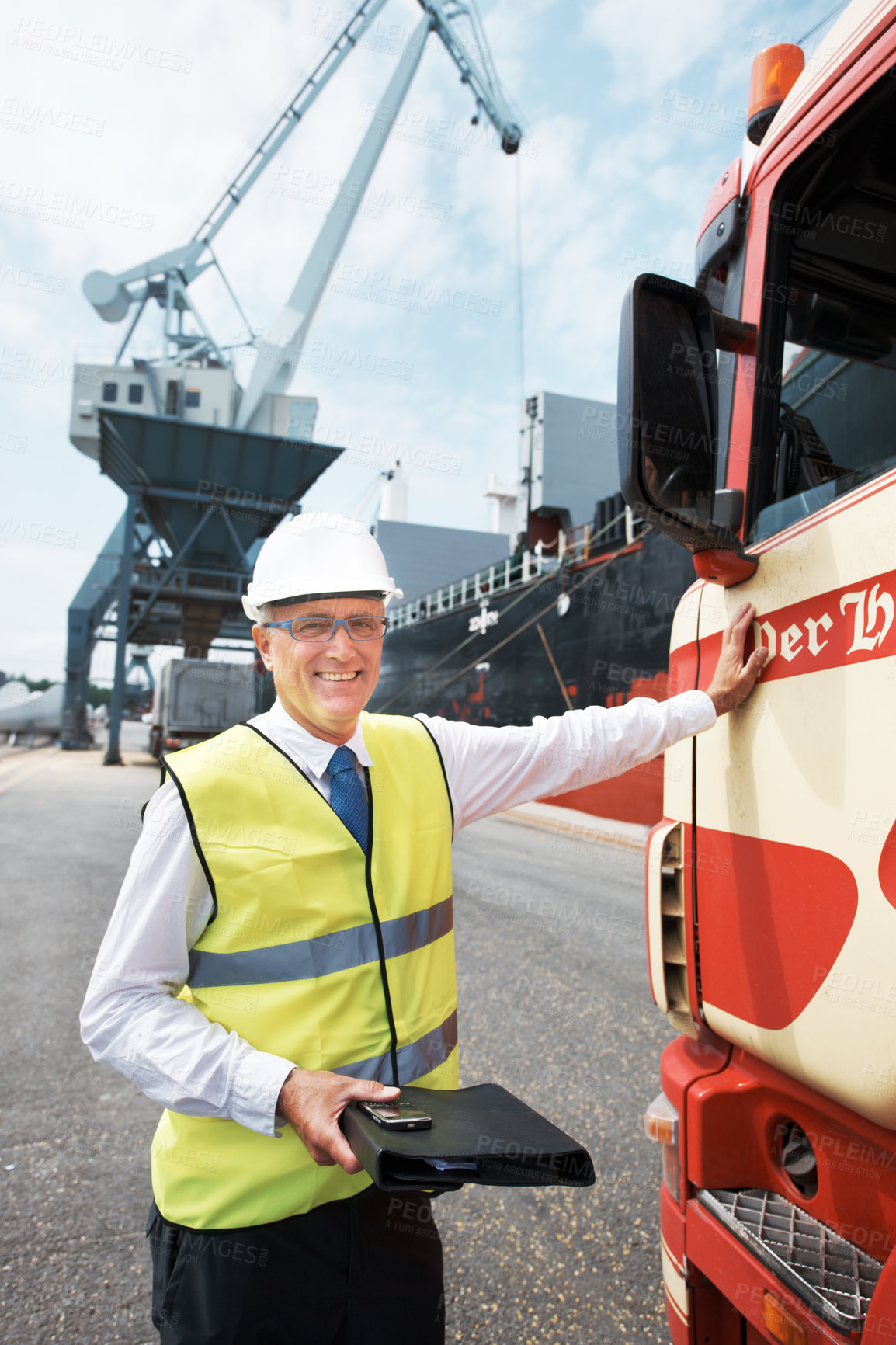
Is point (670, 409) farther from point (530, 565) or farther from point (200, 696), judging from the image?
point (200, 696)

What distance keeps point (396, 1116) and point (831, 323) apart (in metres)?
2.08

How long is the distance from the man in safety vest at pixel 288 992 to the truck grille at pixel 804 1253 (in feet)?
1.87

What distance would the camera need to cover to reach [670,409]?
4.99 feet

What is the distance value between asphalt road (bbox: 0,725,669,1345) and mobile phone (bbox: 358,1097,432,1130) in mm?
1384

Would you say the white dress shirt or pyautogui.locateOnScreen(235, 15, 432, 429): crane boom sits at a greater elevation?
pyautogui.locateOnScreen(235, 15, 432, 429): crane boom

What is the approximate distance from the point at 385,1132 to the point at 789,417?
177 centimetres

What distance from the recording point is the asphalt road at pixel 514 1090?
2154mm

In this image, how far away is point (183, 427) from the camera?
22.8m

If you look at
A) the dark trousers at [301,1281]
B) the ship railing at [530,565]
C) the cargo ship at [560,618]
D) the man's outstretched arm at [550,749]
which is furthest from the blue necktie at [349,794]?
the ship railing at [530,565]

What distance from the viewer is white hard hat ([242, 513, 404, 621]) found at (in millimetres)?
1477

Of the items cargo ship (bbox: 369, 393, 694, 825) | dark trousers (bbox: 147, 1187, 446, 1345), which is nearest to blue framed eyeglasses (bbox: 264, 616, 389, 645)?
cargo ship (bbox: 369, 393, 694, 825)

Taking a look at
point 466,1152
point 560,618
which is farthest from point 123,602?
point 466,1152

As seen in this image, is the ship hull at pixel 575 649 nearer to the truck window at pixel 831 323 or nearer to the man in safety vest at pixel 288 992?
the truck window at pixel 831 323

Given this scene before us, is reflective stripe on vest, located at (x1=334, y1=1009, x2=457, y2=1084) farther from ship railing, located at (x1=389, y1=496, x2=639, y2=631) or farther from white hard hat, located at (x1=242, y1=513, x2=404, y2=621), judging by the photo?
ship railing, located at (x1=389, y1=496, x2=639, y2=631)
